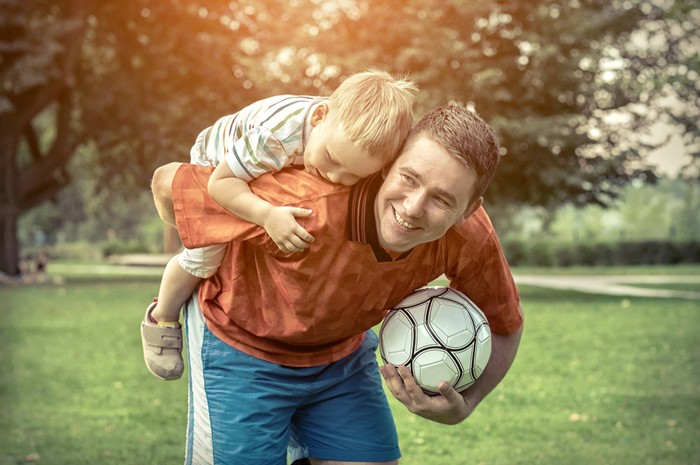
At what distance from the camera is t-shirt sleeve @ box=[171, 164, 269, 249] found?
242 cm

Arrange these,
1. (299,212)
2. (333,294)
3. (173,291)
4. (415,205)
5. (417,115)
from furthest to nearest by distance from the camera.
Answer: (417,115) < (173,291) < (333,294) < (299,212) < (415,205)

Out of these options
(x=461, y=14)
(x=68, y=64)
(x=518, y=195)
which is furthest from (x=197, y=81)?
(x=518, y=195)

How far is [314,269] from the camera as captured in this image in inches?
92.9

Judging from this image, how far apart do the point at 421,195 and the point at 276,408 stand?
1085 mm

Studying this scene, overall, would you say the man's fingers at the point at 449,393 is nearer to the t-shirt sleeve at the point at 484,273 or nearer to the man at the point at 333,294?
the man at the point at 333,294

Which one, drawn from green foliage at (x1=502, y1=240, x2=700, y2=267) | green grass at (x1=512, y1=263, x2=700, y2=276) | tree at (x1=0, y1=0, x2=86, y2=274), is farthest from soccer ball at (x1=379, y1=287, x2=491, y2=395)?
green foliage at (x1=502, y1=240, x2=700, y2=267)

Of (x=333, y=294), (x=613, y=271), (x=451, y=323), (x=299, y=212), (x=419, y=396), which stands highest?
(x=299, y=212)

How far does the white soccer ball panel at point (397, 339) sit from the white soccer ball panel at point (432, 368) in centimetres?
5

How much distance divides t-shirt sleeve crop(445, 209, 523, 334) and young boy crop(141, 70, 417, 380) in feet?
1.39

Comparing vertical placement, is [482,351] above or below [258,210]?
below

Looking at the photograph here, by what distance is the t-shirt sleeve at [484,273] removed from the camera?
248 centimetres

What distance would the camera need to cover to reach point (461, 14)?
54.5 feet

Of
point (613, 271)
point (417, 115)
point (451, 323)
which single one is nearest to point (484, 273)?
point (451, 323)

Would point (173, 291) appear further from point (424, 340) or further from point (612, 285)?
point (612, 285)
